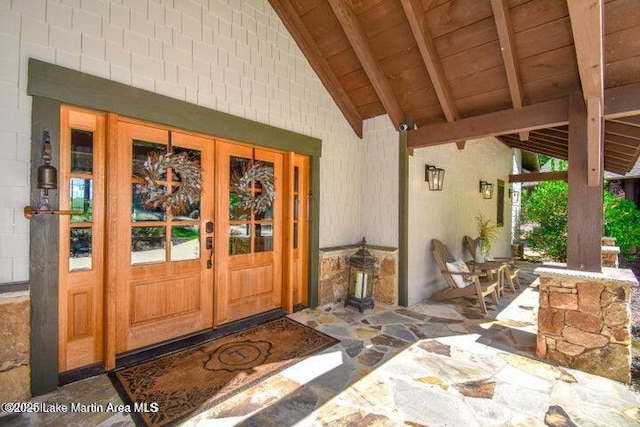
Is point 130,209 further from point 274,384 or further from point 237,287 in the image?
point 274,384

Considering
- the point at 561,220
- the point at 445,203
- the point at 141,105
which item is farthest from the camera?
the point at 561,220

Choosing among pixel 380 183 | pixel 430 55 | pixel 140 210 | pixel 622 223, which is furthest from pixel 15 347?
pixel 622 223

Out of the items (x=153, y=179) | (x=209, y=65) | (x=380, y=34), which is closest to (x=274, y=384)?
(x=153, y=179)

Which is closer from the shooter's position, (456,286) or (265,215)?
(265,215)

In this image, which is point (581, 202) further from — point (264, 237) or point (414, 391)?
point (264, 237)

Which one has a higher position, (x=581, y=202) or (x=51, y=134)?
(x=51, y=134)

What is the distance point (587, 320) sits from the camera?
2.70 m

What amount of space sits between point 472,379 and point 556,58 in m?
3.12

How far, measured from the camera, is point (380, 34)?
3.48 m

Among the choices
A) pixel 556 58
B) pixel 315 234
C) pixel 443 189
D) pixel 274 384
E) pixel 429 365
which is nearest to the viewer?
pixel 274 384

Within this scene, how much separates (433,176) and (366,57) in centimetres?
209

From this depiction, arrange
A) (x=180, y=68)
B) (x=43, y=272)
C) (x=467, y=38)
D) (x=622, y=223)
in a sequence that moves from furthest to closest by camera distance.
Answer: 1. (x=622, y=223)
2. (x=467, y=38)
3. (x=180, y=68)
4. (x=43, y=272)

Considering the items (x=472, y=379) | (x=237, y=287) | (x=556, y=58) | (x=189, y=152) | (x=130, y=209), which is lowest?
(x=472, y=379)

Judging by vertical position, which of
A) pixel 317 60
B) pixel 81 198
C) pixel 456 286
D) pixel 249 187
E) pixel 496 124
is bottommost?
pixel 456 286
